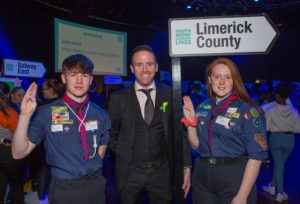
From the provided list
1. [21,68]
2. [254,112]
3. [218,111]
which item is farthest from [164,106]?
[21,68]

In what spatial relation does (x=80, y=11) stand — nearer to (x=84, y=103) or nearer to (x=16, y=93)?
(x=16, y=93)

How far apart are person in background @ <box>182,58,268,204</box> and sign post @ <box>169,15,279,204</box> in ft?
0.47

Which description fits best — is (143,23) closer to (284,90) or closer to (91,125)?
(284,90)

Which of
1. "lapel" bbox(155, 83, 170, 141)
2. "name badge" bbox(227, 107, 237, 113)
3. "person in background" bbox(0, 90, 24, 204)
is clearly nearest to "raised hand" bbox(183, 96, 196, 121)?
"name badge" bbox(227, 107, 237, 113)

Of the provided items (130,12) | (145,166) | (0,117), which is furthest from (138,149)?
(130,12)

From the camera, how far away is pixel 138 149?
2602 mm

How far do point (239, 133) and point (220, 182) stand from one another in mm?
361

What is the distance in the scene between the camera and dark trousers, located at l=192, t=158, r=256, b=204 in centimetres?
214

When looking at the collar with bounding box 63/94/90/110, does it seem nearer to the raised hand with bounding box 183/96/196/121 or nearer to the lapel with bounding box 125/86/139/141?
the lapel with bounding box 125/86/139/141

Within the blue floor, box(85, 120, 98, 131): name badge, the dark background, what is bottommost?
the blue floor

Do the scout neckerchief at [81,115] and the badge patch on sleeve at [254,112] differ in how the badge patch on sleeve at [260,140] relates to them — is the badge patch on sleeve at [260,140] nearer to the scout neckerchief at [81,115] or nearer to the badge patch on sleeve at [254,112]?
the badge patch on sleeve at [254,112]

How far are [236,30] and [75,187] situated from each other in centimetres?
154

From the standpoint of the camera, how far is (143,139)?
8.57ft

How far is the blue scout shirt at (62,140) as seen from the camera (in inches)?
83.5
